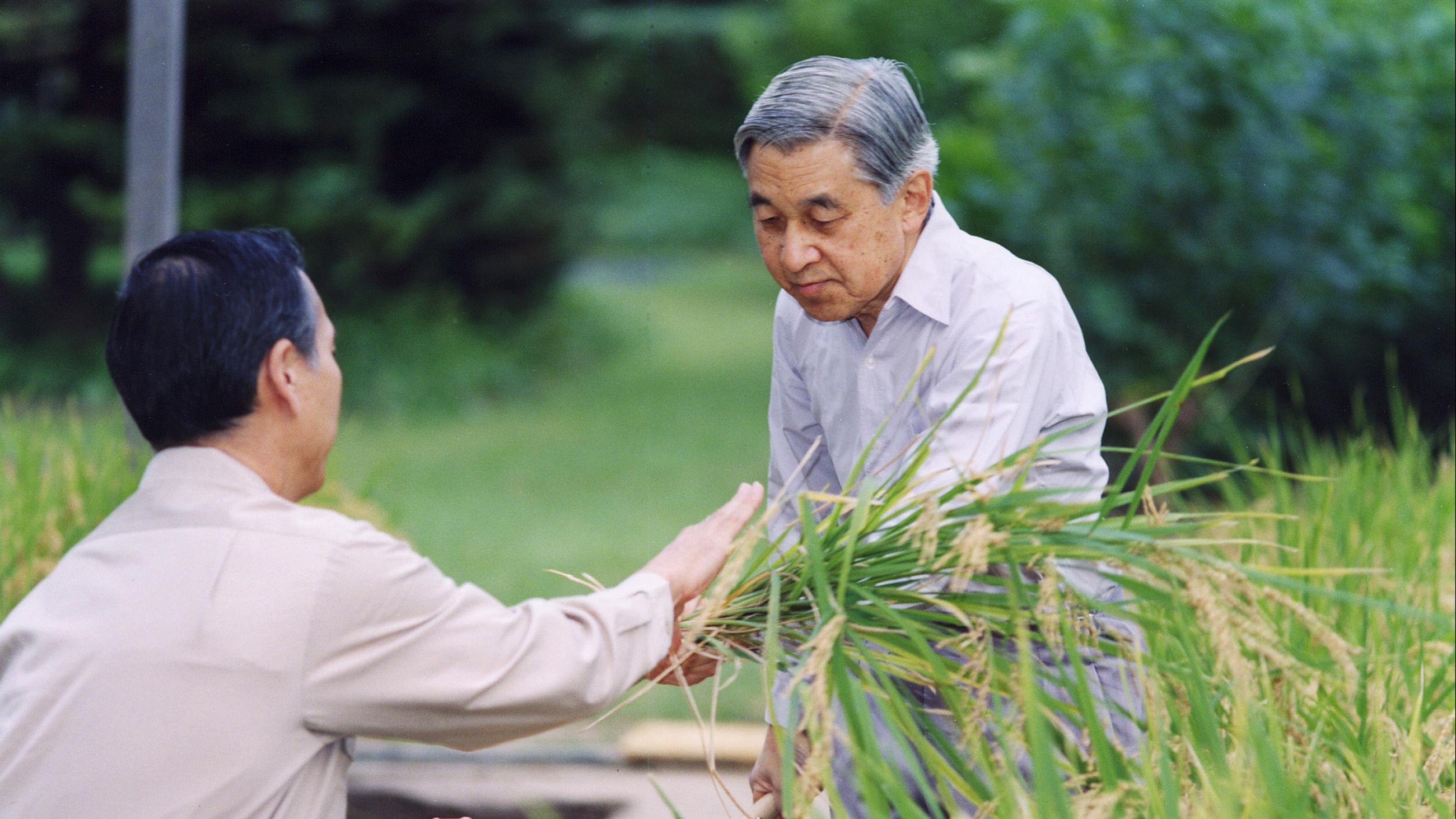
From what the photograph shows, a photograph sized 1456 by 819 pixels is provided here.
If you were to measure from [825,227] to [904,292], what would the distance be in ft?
0.51

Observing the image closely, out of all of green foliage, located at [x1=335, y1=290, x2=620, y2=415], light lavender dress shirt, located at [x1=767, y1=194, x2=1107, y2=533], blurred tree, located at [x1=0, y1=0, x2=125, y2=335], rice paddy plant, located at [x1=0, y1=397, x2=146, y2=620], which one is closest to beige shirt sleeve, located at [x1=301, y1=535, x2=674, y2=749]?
light lavender dress shirt, located at [x1=767, y1=194, x2=1107, y2=533]

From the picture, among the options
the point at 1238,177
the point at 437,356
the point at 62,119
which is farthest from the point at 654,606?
the point at 62,119

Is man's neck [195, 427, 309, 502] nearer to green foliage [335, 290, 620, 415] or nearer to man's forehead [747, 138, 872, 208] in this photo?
man's forehead [747, 138, 872, 208]

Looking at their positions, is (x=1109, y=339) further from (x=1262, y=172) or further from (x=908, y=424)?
(x=908, y=424)

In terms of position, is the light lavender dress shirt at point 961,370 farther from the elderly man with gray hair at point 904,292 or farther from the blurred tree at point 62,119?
the blurred tree at point 62,119

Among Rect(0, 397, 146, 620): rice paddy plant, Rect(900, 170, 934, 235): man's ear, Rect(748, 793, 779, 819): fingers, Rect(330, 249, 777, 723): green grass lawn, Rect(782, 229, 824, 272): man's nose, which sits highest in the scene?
Rect(900, 170, 934, 235): man's ear

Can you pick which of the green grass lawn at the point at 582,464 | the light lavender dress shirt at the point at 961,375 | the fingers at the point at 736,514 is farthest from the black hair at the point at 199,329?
the green grass lawn at the point at 582,464

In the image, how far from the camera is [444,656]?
1.73 m

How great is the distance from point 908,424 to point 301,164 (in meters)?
8.80

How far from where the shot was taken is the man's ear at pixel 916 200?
2.19 m

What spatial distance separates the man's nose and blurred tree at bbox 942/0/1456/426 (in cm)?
376

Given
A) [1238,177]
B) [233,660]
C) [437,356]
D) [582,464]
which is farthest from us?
[437,356]

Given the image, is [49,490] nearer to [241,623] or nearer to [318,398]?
[318,398]

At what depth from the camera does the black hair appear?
1.75m
